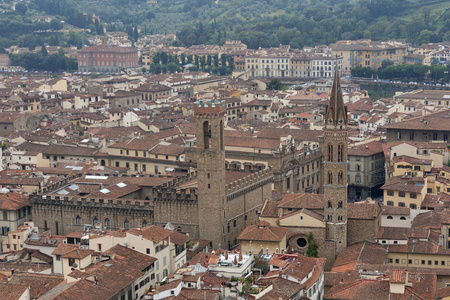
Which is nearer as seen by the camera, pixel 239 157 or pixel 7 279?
pixel 7 279

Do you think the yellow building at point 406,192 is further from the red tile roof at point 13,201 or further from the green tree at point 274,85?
the green tree at point 274,85

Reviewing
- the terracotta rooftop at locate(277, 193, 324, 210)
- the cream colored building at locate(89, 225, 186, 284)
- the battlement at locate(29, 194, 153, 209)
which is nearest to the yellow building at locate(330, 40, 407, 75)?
the battlement at locate(29, 194, 153, 209)

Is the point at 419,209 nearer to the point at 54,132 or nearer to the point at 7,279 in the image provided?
the point at 7,279

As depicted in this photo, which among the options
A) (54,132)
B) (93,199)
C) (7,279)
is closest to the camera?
(7,279)

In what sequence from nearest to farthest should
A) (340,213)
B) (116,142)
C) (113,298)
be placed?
(113,298) < (340,213) < (116,142)

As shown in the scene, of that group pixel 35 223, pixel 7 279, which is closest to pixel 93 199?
pixel 35 223

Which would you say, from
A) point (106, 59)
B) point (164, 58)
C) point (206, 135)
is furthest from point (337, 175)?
point (106, 59)
